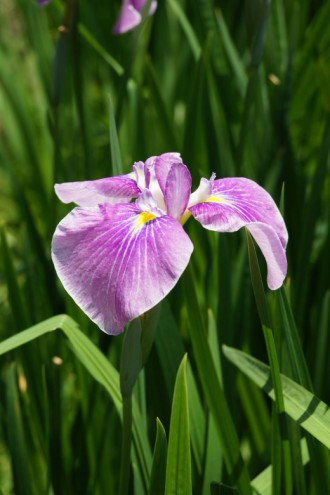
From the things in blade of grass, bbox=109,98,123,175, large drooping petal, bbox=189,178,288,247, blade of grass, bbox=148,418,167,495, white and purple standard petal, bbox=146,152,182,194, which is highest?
blade of grass, bbox=109,98,123,175

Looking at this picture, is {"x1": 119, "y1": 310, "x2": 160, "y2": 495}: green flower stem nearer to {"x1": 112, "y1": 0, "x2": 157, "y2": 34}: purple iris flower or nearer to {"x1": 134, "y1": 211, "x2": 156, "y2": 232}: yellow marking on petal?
{"x1": 134, "y1": 211, "x2": 156, "y2": 232}: yellow marking on petal

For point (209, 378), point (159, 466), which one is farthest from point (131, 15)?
point (159, 466)

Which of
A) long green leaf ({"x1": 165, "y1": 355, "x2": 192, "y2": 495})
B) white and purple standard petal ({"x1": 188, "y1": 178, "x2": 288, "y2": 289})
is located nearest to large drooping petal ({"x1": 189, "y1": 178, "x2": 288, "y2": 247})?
white and purple standard petal ({"x1": 188, "y1": 178, "x2": 288, "y2": 289})

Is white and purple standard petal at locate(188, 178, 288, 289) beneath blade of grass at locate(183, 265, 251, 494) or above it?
above

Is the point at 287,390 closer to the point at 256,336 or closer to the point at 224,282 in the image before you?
the point at 224,282

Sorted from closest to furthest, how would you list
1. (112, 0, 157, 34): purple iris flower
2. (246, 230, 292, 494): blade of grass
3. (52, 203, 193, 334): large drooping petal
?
(52, 203, 193, 334): large drooping petal < (246, 230, 292, 494): blade of grass < (112, 0, 157, 34): purple iris flower

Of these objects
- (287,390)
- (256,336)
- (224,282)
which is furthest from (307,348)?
(287,390)
